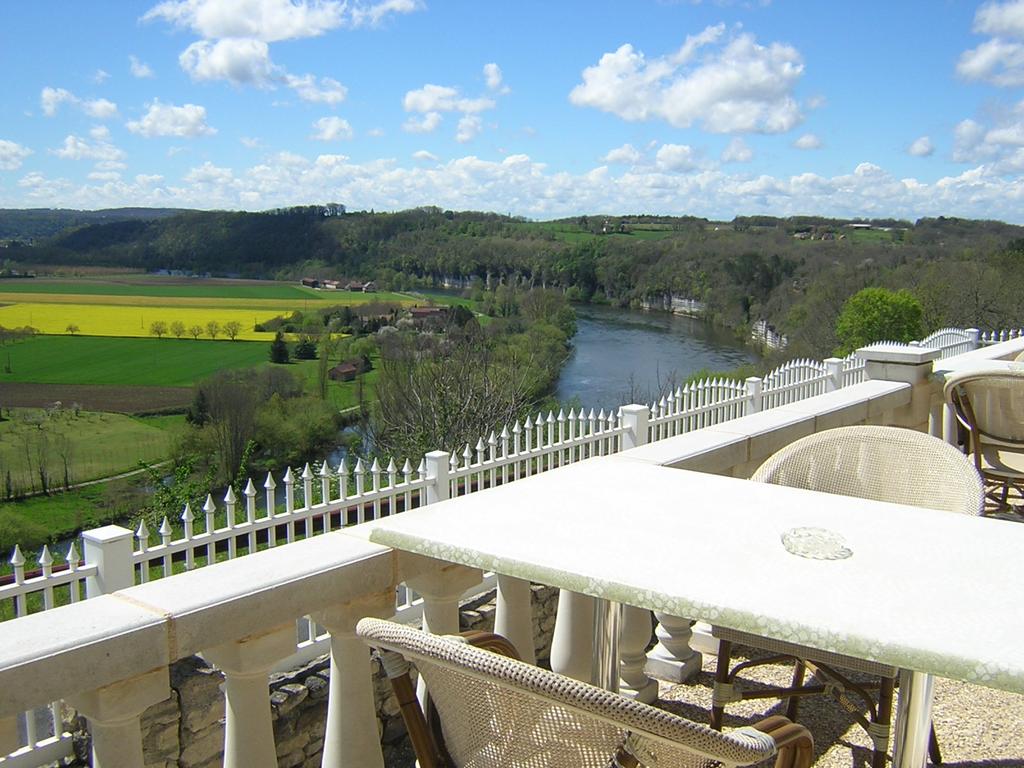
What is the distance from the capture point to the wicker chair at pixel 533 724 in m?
1.15

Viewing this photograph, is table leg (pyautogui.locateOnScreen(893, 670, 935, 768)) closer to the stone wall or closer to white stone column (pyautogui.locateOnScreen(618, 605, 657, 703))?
white stone column (pyautogui.locateOnScreen(618, 605, 657, 703))

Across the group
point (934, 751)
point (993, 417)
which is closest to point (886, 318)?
point (993, 417)

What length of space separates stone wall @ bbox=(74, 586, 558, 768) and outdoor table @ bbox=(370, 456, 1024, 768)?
238 centimetres

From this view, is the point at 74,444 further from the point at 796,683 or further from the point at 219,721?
the point at 796,683

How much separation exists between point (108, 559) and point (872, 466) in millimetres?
3016

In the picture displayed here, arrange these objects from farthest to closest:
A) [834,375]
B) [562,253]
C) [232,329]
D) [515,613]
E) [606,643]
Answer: [562,253]
[232,329]
[834,375]
[515,613]
[606,643]

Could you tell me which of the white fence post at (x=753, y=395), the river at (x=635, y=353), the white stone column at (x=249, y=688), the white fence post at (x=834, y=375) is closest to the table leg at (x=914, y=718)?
the white stone column at (x=249, y=688)

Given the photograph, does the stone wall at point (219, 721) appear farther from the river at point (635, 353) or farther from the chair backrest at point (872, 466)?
the river at point (635, 353)

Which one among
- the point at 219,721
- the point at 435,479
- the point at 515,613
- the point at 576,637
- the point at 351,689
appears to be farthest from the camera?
the point at 435,479

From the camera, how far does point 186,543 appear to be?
13.7 feet

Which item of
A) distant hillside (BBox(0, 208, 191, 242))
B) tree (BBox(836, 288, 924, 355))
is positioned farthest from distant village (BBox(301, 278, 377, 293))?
tree (BBox(836, 288, 924, 355))

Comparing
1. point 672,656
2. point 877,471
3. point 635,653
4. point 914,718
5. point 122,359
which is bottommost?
point 122,359

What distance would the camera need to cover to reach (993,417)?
3826 mm

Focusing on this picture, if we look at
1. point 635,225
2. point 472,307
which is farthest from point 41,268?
point 635,225
